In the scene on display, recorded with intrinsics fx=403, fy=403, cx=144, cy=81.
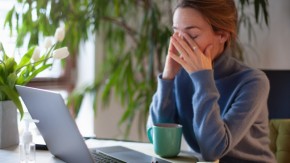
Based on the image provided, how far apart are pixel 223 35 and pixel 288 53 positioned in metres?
0.68

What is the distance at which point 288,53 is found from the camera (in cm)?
181

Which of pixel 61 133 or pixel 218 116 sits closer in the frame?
pixel 61 133

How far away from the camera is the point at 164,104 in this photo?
4.25 ft

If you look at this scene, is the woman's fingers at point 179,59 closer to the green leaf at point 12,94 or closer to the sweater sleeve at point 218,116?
the sweater sleeve at point 218,116

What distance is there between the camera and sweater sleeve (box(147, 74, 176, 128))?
1.29m

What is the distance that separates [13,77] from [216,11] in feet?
2.06

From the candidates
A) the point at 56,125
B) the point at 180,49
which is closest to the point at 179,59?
the point at 180,49

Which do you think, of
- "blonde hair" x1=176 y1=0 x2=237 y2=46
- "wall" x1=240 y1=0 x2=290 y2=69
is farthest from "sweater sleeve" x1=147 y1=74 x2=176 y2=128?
"wall" x1=240 y1=0 x2=290 y2=69

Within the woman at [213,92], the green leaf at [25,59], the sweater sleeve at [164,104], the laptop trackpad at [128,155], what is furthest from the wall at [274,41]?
the green leaf at [25,59]

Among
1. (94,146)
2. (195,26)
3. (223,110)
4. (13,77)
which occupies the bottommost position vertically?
(94,146)

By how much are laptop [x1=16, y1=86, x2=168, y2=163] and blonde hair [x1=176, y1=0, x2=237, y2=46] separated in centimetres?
44

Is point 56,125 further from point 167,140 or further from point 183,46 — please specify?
point 183,46

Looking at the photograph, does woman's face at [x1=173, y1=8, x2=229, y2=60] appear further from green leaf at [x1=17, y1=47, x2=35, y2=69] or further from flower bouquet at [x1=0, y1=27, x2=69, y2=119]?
green leaf at [x1=17, y1=47, x2=35, y2=69]

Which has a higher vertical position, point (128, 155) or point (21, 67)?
point (21, 67)
